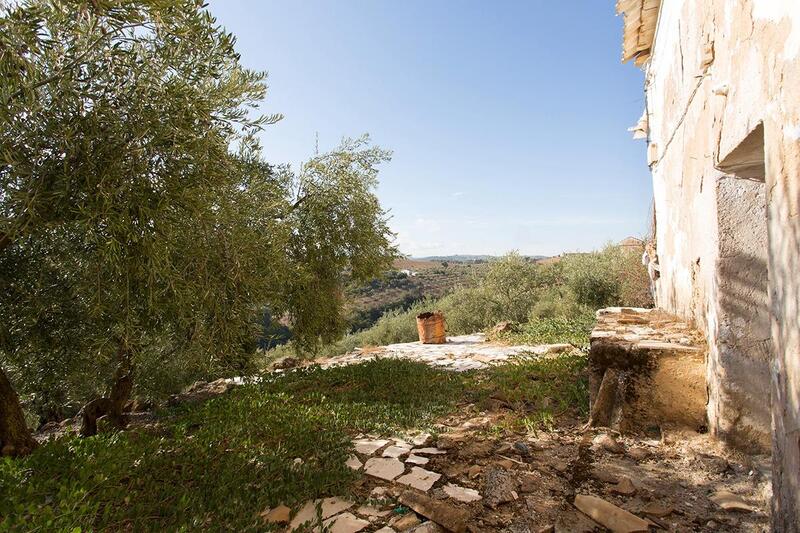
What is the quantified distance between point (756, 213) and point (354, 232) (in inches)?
295

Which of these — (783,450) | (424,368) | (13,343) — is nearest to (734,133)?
(783,450)

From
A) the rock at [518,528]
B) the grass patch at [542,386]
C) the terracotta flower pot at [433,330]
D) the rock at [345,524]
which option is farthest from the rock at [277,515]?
the terracotta flower pot at [433,330]

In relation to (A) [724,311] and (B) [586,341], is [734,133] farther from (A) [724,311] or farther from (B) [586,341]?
(B) [586,341]

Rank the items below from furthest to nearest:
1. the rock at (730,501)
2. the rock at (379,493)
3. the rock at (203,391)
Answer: the rock at (203,391) < the rock at (379,493) < the rock at (730,501)

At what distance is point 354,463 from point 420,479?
0.63 m

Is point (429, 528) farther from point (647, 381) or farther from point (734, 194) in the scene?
point (734, 194)

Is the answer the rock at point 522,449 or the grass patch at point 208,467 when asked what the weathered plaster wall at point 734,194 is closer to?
the rock at point 522,449

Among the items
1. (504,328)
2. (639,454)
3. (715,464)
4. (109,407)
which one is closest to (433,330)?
(504,328)

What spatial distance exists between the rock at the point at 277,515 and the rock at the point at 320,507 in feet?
0.18

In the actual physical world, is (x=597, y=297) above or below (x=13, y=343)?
below

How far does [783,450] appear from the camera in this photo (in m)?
2.14

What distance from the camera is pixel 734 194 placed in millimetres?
3105

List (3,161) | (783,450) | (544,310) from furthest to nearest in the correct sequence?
1. (544,310)
2. (3,161)
3. (783,450)

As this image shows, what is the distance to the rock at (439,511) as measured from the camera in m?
2.55
